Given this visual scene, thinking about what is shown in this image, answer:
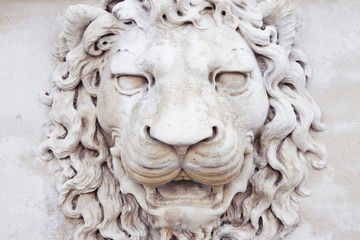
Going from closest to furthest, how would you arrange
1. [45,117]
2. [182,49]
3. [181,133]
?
[181,133] → [182,49] → [45,117]

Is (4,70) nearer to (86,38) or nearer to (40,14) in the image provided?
(40,14)

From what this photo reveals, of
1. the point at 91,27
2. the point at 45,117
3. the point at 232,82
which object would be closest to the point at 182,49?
the point at 232,82

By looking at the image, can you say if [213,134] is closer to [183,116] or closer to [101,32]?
[183,116]

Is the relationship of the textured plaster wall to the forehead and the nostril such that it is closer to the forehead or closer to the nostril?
the forehead

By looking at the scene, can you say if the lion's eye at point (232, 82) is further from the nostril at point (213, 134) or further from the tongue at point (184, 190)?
the tongue at point (184, 190)

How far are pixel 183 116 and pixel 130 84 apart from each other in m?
0.21

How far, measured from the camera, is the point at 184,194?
1.48 meters

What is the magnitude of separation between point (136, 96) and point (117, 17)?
0.78 feet

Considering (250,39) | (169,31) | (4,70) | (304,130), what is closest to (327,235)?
(304,130)

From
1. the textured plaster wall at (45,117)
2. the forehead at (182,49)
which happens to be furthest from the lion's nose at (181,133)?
the textured plaster wall at (45,117)

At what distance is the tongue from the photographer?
1.48m

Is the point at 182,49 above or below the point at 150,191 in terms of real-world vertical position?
above

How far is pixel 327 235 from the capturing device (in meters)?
1.61

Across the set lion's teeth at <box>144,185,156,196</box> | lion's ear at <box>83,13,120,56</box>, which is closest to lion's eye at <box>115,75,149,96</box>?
lion's ear at <box>83,13,120,56</box>
